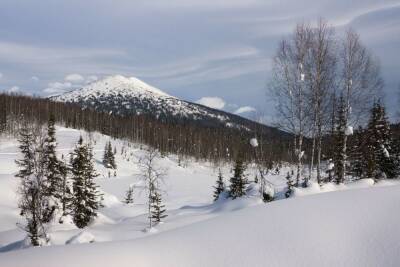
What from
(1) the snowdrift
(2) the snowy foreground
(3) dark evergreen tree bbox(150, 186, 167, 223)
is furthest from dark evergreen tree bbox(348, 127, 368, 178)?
(1) the snowdrift

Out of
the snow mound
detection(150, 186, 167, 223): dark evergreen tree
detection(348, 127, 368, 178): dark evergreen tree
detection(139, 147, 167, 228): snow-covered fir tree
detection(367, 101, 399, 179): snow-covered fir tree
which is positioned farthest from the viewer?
detection(348, 127, 368, 178): dark evergreen tree

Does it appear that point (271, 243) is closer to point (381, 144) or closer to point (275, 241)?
point (275, 241)

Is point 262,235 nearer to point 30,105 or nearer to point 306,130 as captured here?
point 306,130

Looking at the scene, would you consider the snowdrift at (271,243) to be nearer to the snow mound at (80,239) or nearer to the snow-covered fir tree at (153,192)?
the snow mound at (80,239)

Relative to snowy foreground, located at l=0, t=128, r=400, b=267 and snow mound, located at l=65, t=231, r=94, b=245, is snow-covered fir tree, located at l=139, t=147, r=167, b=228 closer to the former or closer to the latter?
snow mound, located at l=65, t=231, r=94, b=245

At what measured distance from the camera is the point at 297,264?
756 cm

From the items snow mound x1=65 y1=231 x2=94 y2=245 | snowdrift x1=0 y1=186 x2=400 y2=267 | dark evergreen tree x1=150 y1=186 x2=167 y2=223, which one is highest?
snowdrift x1=0 y1=186 x2=400 y2=267

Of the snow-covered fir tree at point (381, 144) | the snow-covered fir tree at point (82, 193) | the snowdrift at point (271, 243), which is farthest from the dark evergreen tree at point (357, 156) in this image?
the snowdrift at point (271, 243)

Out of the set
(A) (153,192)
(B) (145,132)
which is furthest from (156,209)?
(B) (145,132)

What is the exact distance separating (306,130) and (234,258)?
12110 millimetres

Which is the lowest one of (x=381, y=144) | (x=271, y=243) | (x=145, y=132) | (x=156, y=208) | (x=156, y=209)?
(x=156, y=209)

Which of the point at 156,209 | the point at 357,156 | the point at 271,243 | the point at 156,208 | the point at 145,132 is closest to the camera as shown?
the point at 271,243

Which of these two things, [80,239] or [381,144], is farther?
[381,144]

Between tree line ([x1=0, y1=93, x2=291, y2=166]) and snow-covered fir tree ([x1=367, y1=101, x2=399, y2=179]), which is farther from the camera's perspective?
tree line ([x1=0, y1=93, x2=291, y2=166])
